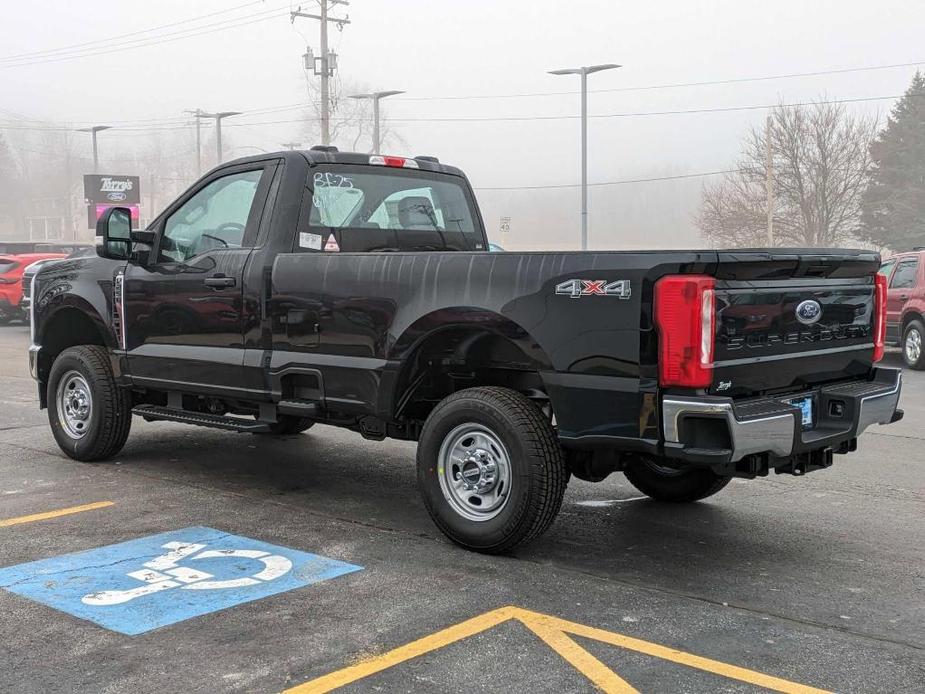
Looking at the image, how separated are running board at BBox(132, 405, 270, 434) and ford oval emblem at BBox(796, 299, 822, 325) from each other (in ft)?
10.1

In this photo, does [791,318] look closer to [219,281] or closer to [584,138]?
[219,281]

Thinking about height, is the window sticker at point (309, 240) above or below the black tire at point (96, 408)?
above

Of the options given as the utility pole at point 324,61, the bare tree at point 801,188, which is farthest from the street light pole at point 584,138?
the bare tree at point 801,188

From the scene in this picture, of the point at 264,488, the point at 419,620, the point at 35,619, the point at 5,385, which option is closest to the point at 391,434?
the point at 264,488

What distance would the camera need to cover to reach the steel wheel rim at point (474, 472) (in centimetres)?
491

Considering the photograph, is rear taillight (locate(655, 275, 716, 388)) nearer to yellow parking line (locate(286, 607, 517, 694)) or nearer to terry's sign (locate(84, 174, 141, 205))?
yellow parking line (locate(286, 607, 517, 694))

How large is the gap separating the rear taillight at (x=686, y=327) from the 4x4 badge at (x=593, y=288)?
0.52 feet

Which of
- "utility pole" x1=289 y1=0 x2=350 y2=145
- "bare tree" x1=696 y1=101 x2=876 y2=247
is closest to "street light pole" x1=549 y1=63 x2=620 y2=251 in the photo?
"utility pole" x1=289 y1=0 x2=350 y2=145

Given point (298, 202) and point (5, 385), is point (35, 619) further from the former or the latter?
point (5, 385)

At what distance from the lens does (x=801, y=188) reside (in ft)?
188

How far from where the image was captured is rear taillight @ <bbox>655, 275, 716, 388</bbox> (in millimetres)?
4250

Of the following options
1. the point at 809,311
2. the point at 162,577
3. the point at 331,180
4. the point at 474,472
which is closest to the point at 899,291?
the point at 809,311

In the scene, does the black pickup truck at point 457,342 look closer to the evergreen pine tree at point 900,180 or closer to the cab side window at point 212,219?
the cab side window at point 212,219

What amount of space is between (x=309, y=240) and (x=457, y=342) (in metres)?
1.28
